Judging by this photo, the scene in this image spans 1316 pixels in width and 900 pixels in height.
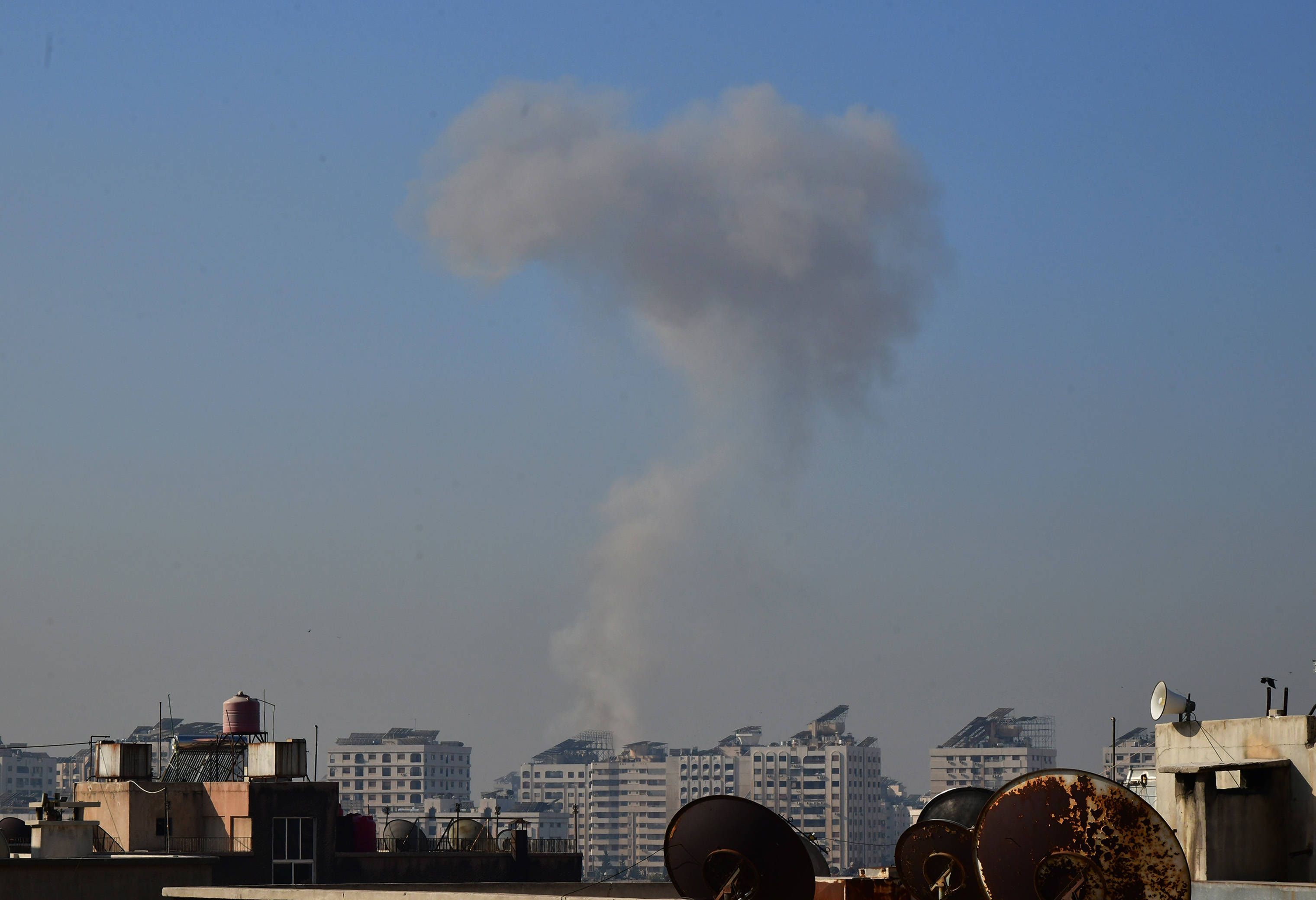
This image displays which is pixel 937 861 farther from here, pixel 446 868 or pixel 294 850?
pixel 446 868

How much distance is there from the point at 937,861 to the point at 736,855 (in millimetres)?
3831

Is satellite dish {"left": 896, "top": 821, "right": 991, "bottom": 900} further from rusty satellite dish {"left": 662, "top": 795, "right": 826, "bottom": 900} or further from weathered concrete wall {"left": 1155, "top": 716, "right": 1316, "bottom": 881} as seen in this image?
weathered concrete wall {"left": 1155, "top": 716, "right": 1316, "bottom": 881}

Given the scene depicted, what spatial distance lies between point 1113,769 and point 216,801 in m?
40.9

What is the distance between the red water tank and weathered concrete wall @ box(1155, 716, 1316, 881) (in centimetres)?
5755

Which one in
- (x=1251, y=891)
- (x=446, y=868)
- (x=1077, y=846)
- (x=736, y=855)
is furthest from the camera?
(x=446, y=868)

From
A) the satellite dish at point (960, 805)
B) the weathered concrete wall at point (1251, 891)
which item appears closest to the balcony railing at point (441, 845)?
the satellite dish at point (960, 805)

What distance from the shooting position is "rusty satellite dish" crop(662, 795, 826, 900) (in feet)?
77.1

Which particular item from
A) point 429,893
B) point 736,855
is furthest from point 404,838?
point 736,855

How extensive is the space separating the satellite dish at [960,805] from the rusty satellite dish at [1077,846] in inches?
554

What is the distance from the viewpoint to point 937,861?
2589 centimetres

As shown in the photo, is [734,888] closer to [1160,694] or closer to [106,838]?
[1160,694]

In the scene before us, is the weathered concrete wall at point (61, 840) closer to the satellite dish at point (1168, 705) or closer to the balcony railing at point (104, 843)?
the balcony railing at point (104, 843)

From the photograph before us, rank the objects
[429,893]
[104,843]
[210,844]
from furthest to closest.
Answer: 1. [210,844]
2. [104,843]
3. [429,893]

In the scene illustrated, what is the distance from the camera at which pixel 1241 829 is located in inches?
1284
